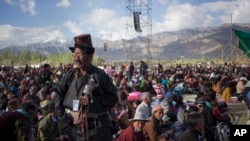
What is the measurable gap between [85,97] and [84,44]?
0.51 meters

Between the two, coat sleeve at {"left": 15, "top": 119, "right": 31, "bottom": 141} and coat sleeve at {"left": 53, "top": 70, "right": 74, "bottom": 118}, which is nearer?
coat sleeve at {"left": 53, "top": 70, "right": 74, "bottom": 118}

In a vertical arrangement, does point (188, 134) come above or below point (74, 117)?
below

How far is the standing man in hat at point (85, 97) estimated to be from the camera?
3.38 meters

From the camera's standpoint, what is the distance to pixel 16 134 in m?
4.34

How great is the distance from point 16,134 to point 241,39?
21.5 ft

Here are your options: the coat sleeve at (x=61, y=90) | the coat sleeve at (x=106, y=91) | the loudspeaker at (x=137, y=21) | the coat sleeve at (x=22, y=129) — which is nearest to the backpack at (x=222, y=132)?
the coat sleeve at (x=22, y=129)

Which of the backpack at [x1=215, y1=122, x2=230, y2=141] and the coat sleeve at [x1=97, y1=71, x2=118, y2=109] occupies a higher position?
the coat sleeve at [x1=97, y1=71, x2=118, y2=109]

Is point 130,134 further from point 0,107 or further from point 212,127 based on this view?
point 0,107

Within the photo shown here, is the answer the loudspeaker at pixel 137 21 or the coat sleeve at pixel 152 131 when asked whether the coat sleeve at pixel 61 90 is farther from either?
the loudspeaker at pixel 137 21

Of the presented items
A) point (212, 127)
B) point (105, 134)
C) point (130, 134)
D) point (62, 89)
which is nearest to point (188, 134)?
point (130, 134)

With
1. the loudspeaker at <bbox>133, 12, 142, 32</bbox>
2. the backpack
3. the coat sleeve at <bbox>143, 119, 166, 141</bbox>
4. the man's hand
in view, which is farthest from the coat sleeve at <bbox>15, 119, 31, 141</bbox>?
the loudspeaker at <bbox>133, 12, 142, 32</bbox>

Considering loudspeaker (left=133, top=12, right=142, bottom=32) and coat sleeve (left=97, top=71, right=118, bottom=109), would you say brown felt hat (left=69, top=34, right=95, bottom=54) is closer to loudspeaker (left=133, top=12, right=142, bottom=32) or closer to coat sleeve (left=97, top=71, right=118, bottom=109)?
coat sleeve (left=97, top=71, right=118, bottom=109)

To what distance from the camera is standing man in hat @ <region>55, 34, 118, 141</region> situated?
11.1 ft

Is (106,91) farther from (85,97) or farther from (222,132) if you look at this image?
(222,132)
